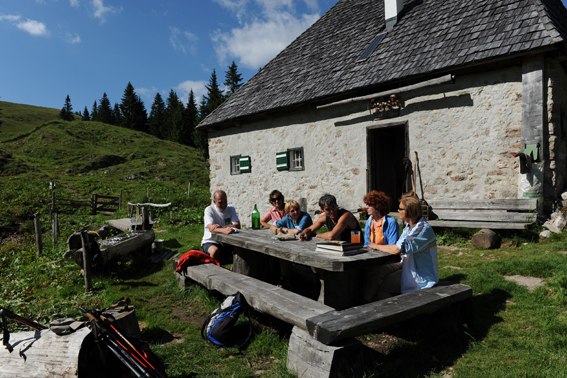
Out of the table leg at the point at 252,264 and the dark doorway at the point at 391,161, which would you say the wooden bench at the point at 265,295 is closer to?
the table leg at the point at 252,264

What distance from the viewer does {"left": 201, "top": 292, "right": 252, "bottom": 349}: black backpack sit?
12.8 ft

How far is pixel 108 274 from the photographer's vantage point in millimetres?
7121

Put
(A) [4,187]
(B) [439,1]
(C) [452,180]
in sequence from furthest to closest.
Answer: (A) [4,187] → (B) [439,1] → (C) [452,180]

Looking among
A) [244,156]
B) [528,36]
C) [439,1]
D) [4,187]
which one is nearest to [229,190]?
[244,156]

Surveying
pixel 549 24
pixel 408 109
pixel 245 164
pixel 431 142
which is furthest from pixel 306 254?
pixel 245 164

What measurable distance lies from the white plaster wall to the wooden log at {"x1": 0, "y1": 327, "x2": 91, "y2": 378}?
767 cm

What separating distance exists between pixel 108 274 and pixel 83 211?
15.8m

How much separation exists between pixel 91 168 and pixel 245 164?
27.7 m

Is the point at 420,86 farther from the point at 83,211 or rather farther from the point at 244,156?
the point at 83,211

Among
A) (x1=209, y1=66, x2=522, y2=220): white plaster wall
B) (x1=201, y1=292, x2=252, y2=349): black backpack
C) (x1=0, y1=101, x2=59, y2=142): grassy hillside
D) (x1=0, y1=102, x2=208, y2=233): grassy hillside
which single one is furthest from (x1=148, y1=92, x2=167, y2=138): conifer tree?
(x1=201, y1=292, x2=252, y2=349): black backpack

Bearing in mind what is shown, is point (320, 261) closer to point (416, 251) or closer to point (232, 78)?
point (416, 251)

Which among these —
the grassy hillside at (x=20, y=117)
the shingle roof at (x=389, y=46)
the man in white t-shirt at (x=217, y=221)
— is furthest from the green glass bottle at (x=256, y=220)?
the grassy hillside at (x=20, y=117)

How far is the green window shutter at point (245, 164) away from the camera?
511 inches

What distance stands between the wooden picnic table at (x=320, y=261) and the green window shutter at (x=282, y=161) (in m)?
6.20
